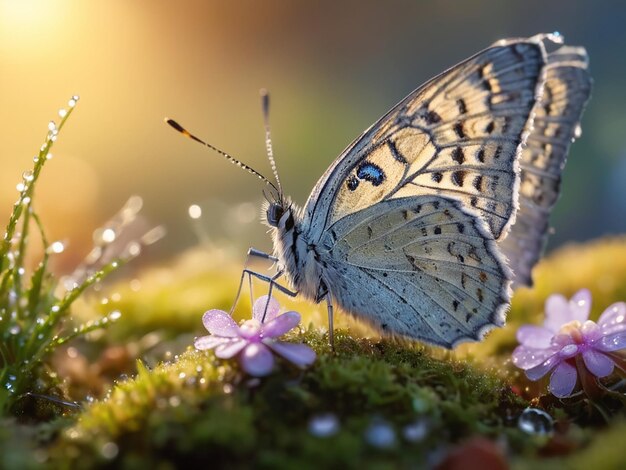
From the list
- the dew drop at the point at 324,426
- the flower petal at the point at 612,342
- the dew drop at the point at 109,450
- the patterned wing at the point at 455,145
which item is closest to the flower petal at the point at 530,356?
the flower petal at the point at 612,342

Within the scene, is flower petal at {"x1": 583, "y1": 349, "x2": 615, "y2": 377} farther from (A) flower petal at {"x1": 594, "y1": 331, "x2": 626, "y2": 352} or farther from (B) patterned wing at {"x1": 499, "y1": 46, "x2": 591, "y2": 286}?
(B) patterned wing at {"x1": 499, "y1": 46, "x2": 591, "y2": 286}

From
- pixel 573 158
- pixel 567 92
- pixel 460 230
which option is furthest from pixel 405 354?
pixel 573 158

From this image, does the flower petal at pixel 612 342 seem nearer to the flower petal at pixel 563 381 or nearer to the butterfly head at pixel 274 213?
the flower petal at pixel 563 381

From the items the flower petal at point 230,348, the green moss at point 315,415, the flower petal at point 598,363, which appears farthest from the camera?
the flower petal at point 598,363

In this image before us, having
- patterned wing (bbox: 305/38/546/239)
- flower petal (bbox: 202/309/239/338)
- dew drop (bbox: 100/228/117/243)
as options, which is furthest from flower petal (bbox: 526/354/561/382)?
dew drop (bbox: 100/228/117/243)

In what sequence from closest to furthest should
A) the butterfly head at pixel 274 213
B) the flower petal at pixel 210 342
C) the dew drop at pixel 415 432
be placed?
the dew drop at pixel 415 432
the flower petal at pixel 210 342
the butterfly head at pixel 274 213

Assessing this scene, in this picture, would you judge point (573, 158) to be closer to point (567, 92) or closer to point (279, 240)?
point (567, 92)
